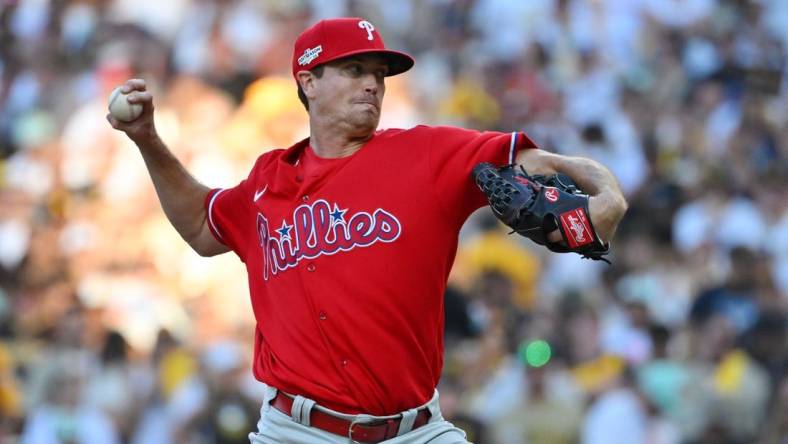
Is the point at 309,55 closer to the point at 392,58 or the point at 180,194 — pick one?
the point at 392,58

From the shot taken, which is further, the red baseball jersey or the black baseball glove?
the red baseball jersey

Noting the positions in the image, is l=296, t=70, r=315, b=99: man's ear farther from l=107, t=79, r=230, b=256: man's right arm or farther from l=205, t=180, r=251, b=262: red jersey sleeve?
l=107, t=79, r=230, b=256: man's right arm

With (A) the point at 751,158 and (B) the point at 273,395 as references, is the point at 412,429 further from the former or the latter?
(A) the point at 751,158

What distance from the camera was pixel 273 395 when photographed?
14.0 feet

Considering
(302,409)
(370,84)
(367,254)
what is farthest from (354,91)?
(302,409)

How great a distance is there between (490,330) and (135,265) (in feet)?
9.20

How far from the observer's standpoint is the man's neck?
4.38 metres

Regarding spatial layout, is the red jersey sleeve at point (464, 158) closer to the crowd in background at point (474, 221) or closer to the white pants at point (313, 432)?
the white pants at point (313, 432)

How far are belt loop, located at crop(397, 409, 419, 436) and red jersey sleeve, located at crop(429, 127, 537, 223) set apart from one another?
60 centimetres

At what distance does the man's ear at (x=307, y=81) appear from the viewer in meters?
4.48

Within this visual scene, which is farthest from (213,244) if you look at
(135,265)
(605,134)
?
(605,134)

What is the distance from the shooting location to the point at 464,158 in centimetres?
410

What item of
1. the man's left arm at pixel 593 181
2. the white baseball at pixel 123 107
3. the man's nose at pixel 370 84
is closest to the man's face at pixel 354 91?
the man's nose at pixel 370 84

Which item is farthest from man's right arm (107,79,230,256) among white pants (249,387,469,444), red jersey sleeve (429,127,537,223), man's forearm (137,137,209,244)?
red jersey sleeve (429,127,537,223)
